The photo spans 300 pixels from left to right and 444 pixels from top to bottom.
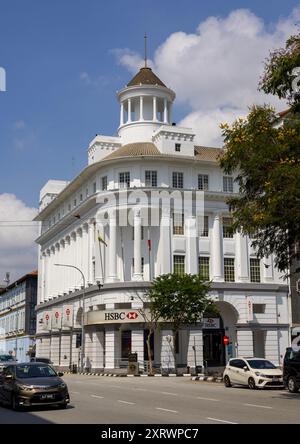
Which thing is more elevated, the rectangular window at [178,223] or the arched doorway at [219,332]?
the rectangular window at [178,223]

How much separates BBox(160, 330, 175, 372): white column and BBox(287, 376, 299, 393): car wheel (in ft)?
90.1

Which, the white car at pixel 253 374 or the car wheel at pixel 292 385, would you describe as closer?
the car wheel at pixel 292 385

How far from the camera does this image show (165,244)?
5631 cm

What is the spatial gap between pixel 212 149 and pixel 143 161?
893 centimetres

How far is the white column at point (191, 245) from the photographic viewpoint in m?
56.9

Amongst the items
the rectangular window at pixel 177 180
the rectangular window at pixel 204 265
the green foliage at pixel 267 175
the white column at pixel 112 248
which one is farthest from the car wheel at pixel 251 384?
the rectangular window at pixel 177 180

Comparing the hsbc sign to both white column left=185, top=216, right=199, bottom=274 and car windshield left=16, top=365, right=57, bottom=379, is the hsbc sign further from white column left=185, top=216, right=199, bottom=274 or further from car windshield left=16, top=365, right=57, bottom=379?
car windshield left=16, top=365, right=57, bottom=379

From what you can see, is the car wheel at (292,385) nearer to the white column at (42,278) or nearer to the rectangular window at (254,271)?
the rectangular window at (254,271)

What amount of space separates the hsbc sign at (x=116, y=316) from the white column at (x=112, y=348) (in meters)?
1.43

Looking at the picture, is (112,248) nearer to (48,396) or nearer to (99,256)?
(99,256)

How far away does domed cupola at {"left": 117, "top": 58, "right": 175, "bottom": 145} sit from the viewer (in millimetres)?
62875

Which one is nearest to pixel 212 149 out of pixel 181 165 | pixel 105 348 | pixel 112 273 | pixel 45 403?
pixel 181 165

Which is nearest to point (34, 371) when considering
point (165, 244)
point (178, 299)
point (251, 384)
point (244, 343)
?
point (251, 384)
